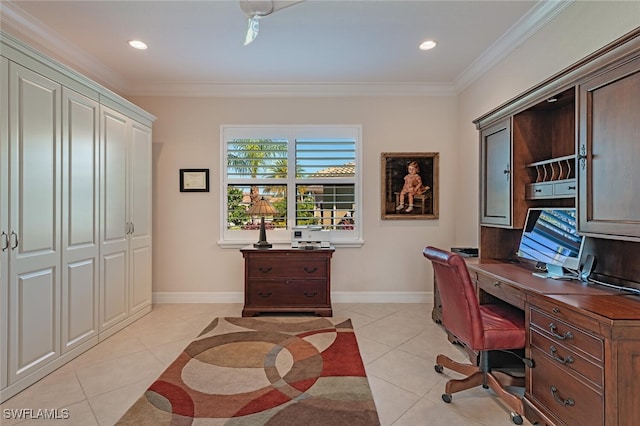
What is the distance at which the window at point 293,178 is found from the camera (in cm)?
426

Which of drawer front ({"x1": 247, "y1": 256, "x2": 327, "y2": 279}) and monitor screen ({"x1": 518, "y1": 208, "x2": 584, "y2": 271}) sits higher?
monitor screen ({"x1": 518, "y1": 208, "x2": 584, "y2": 271})

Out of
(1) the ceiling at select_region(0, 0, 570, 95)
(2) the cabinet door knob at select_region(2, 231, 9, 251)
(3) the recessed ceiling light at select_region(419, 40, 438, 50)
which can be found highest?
(3) the recessed ceiling light at select_region(419, 40, 438, 50)

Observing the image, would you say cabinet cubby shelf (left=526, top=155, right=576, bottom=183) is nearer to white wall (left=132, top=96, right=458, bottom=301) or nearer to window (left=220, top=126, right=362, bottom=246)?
white wall (left=132, top=96, right=458, bottom=301)

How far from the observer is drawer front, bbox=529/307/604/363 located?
1.45 metres

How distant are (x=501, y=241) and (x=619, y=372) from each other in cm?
172

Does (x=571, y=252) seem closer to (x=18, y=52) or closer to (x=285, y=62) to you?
(x=285, y=62)

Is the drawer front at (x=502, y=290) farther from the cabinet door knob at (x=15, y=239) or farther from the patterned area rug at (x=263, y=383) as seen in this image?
the cabinet door knob at (x=15, y=239)

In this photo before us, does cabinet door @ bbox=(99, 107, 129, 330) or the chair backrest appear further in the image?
cabinet door @ bbox=(99, 107, 129, 330)

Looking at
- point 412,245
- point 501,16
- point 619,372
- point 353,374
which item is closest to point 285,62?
point 501,16

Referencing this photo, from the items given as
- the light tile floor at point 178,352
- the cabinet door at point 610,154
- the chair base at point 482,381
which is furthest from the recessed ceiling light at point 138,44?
the chair base at point 482,381

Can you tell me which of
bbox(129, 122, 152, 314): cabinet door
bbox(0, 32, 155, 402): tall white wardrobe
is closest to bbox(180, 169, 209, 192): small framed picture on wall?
bbox(129, 122, 152, 314): cabinet door

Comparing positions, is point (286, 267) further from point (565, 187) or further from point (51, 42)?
point (51, 42)

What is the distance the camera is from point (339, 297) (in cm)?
425

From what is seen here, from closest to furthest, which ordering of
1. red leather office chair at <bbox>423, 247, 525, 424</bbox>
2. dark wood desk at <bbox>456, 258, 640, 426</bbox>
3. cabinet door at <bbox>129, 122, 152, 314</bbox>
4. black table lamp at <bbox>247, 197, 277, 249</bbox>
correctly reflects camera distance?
dark wood desk at <bbox>456, 258, 640, 426</bbox>
red leather office chair at <bbox>423, 247, 525, 424</bbox>
cabinet door at <bbox>129, 122, 152, 314</bbox>
black table lamp at <bbox>247, 197, 277, 249</bbox>
